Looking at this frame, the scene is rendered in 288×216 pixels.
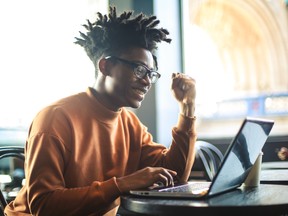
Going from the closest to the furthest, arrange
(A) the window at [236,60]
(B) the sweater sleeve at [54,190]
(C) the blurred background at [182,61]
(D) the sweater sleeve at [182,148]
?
1. (B) the sweater sleeve at [54,190]
2. (D) the sweater sleeve at [182,148]
3. (C) the blurred background at [182,61]
4. (A) the window at [236,60]

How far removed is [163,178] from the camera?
1394mm

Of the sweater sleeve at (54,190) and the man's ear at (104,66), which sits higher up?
the man's ear at (104,66)

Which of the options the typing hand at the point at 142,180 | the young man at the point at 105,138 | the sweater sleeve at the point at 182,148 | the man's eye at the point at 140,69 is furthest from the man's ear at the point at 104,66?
the typing hand at the point at 142,180

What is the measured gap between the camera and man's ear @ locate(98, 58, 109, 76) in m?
1.72

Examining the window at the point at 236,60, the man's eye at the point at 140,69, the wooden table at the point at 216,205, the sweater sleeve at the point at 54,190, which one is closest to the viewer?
the wooden table at the point at 216,205

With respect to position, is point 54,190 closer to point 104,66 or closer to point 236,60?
point 104,66

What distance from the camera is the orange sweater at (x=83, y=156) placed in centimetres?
135

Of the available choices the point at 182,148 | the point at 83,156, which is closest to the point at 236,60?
the point at 182,148

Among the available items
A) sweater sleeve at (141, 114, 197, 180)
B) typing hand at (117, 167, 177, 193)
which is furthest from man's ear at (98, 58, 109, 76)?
typing hand at (117, 167, 177, 193)

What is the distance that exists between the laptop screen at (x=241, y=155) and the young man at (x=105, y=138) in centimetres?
22

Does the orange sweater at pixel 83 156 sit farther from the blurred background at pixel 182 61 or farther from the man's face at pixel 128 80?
the blurred background at pixel 182 61

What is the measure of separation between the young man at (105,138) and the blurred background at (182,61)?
150 cm

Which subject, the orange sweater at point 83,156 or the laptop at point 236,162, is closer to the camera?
the laptop at point 236,162

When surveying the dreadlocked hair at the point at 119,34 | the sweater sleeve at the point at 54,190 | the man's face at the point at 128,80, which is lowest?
the sweater sleeve at the point at 54,190
